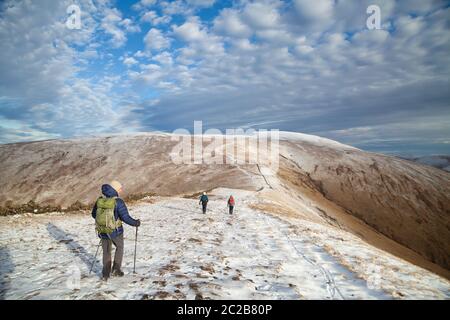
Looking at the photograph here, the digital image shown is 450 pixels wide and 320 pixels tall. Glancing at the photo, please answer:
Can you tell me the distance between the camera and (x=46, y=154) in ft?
282

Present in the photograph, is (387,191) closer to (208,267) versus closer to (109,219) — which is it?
(208,267)

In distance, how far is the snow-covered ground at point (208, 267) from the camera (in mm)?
7797

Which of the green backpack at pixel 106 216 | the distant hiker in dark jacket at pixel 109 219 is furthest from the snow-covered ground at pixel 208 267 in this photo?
the green backpack at pixel 106 216

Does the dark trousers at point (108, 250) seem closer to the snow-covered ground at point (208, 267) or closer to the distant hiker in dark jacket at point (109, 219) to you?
the distant hiker in dark jacket at point (109, 219)

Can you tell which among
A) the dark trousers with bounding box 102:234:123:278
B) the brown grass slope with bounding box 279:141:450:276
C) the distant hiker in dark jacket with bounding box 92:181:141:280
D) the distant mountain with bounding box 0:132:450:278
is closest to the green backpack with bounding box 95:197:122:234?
the distant hiker in dark jacket with bounding box 92:181:141:280

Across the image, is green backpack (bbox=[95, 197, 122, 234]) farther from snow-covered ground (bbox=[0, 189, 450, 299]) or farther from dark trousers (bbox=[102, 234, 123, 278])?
snow-covered ground (bbox=[0, 189, 450, 299])

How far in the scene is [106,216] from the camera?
8086 mm

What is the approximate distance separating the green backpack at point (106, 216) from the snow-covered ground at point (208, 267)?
1588 millimetres

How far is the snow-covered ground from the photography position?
7.80 metres

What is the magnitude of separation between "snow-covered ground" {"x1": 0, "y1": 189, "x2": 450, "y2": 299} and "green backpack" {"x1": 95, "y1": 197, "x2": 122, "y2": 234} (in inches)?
62.5
